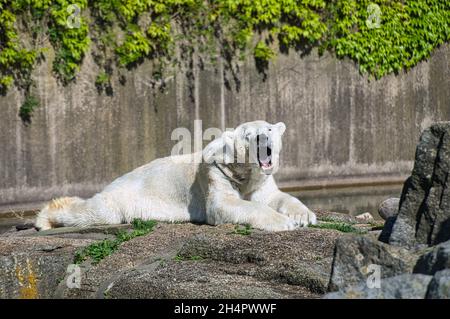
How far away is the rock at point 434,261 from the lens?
401 centimetres

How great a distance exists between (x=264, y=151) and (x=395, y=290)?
3.24 metres

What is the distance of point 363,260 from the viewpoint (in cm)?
434

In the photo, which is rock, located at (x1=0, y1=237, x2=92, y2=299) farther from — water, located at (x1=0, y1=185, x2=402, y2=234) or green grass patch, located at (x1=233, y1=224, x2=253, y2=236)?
water, located at (x1=0, y1=185, x2=402, y2=234)

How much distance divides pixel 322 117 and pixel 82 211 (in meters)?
5.85

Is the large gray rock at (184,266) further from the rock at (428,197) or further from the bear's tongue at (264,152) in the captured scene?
the bear's tongue at (264,152)

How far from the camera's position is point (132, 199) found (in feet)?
25.0

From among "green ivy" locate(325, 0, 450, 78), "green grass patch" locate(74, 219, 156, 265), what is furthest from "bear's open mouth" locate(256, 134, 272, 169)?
"green ivy" locate(325, 0, 450, 78)

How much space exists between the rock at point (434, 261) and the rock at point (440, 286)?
233mm

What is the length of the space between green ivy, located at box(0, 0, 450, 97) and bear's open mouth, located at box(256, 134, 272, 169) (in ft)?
15.5

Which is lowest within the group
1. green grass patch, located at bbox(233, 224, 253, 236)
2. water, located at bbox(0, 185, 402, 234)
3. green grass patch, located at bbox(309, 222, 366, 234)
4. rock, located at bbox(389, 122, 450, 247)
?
water, located at bbox(0, 185, 402, 234)

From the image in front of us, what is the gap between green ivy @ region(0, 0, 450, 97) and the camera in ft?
35.6

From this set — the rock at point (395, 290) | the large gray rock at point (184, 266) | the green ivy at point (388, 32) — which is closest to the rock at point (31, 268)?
the large gray rock at point (184, 266)

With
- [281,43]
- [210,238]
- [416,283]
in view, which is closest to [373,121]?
[281,43]

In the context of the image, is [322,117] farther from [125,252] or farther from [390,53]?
[125,252]
